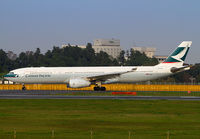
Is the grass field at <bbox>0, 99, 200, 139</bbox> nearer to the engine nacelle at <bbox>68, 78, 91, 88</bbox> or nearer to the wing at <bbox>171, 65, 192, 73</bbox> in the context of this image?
the engine nacelle at <bbox>68, 78, 91, 88</bbox>

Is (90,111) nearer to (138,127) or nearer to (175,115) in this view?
(175,115)

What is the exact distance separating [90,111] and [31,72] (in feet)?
126

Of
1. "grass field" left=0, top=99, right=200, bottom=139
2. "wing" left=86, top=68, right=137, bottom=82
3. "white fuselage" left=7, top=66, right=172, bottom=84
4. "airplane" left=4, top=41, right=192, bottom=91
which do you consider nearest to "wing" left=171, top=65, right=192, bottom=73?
"airplane" left=4, top=41, right=192, bottom=91

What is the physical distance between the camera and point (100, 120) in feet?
120

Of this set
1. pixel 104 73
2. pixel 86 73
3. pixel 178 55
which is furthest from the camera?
pixel 178 55

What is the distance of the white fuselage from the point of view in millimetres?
78500

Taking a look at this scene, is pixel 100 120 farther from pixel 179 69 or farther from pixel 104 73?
pixel 179 69

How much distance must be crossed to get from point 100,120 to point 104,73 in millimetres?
41627

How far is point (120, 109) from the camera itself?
45.4 m

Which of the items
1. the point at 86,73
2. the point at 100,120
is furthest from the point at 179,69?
the point at 100,120

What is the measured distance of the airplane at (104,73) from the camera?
257 feet

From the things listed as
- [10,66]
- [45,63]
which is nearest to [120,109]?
[45,63]

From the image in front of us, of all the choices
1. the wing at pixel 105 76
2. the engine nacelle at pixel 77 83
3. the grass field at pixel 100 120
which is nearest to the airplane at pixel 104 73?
the wing at pixel 105 76

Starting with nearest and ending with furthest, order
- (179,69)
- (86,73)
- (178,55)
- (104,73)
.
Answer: (104,73) < (86,73) < (179,69) < (178,55)
